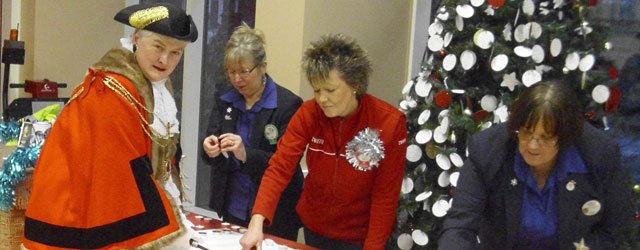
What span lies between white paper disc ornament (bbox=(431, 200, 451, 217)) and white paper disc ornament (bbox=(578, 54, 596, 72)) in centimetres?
77

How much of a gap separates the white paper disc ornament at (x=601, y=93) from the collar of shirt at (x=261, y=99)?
1176mm

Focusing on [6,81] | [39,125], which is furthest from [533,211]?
[6,81]

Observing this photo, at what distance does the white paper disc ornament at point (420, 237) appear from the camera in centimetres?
282

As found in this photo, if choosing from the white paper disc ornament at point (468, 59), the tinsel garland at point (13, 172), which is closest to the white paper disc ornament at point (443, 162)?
the white paper disc ornament at point (468, 59)

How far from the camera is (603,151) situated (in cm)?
175

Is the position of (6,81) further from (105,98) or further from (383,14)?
(105,98)

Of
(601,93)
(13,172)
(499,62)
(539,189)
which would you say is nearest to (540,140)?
(539,189)

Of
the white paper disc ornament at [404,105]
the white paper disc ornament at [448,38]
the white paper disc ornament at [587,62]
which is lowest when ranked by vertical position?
the white paper disc ornament at [404,105]

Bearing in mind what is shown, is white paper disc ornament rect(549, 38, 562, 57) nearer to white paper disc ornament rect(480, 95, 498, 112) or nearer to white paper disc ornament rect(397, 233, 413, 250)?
white paper disc ornament rect(480, 95, 498, 112)

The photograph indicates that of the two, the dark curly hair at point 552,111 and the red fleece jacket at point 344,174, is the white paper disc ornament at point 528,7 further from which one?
the dark curly hair at point 552,111

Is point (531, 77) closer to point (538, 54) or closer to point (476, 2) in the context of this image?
point (538, 54)

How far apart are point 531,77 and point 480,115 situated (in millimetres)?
277

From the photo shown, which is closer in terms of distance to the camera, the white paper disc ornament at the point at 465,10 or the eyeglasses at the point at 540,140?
the eyeglasses at the point at 540,140

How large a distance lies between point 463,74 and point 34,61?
10.8ft
